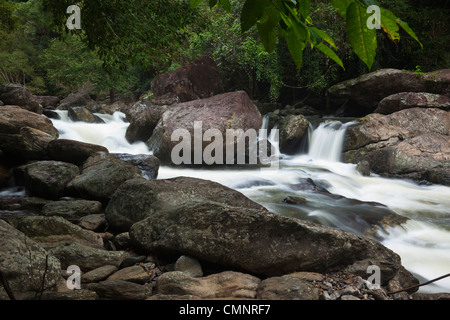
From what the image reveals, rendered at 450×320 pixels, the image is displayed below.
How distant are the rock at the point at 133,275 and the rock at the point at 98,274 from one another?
0.19 ft

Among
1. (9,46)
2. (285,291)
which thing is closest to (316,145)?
(285,291)

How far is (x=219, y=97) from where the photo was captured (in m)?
10.0

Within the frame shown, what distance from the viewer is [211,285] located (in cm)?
273

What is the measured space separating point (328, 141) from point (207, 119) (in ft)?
14.9

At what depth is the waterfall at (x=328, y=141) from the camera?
34.6ft

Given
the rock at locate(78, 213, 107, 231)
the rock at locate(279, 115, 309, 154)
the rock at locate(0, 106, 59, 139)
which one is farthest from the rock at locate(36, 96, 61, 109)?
the rock at locate(78, 213, 107, 231)

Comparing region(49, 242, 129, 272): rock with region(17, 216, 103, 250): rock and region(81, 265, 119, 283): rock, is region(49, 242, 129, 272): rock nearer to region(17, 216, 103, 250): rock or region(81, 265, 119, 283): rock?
region(81, 265, 119, 283): rock

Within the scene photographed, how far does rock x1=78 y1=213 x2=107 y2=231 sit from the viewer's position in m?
4.54

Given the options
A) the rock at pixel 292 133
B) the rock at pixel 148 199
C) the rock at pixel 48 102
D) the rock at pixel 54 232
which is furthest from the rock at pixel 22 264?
the rock at pixel 48 102

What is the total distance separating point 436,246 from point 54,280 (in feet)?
17.1

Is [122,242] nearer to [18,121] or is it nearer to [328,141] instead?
[18,121]

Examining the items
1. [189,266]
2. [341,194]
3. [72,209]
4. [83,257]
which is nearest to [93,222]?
[72,209]

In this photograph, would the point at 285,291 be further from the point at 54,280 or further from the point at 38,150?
the point at 38,150

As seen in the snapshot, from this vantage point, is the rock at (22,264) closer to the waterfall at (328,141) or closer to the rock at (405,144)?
the rock at (405,144)
